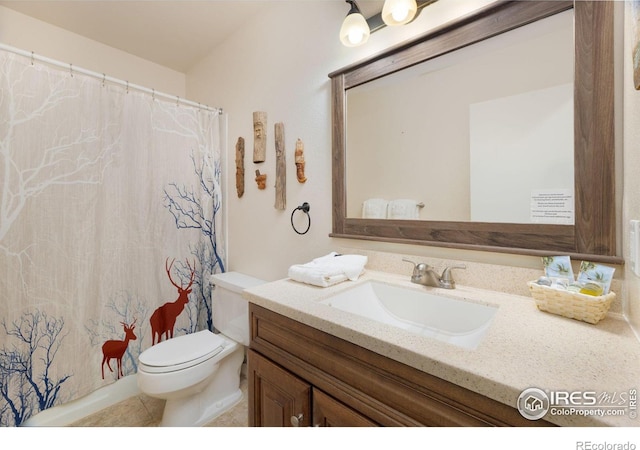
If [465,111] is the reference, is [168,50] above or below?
above

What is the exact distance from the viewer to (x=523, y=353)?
57 cm

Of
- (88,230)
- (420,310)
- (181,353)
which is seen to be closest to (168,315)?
(181,353)

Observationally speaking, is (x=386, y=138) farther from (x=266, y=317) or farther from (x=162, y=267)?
(x=162, y=267)

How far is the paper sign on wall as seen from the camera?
2.71 feet

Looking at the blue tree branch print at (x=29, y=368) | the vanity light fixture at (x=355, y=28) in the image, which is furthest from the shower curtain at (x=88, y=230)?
the vanity light fixture at (x=355, y=28)

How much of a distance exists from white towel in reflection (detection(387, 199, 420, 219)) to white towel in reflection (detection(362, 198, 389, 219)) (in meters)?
0.02

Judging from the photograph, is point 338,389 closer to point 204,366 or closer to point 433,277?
point 433,277

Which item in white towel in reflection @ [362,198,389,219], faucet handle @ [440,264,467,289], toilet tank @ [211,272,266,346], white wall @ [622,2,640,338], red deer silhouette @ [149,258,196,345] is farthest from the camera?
red deer silhouette @ [149,258,196,345]

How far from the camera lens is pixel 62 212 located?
1.39 meters

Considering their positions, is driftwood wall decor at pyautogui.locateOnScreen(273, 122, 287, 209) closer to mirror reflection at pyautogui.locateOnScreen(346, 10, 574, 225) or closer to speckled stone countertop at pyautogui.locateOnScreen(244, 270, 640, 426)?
mirror reflection at pyautogui.locateOnScreen(346, 10, 574, 225)

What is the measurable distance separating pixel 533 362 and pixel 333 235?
965mm

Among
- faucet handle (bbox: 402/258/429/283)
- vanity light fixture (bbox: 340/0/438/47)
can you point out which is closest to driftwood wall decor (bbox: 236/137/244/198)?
vanity light fixture (bbox: 340/0/438/47)

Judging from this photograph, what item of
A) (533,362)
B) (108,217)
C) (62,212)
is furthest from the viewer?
(108,217)
